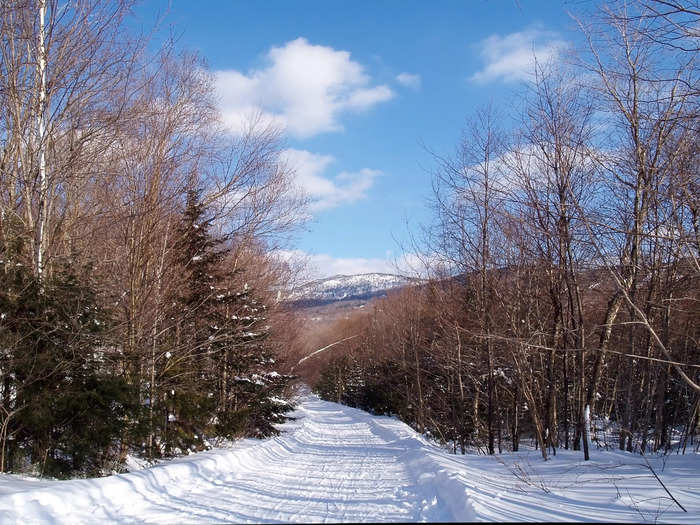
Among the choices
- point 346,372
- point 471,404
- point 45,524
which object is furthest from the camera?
point 346,372

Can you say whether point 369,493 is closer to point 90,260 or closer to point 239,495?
point 239,495

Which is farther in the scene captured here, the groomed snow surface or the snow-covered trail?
the snow-covered trail

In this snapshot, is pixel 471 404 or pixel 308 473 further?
pixel 471 404

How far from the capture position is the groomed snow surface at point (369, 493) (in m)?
6.03

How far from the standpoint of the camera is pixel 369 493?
8.09m

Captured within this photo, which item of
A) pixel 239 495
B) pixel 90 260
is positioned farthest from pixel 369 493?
pixel 90 260

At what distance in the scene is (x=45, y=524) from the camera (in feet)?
18.4

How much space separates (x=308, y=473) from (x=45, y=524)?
18.9 ft

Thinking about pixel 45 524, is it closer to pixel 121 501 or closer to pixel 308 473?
pixel 121 501

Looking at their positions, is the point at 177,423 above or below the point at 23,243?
below

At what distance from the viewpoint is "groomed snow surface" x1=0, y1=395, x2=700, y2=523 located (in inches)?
237

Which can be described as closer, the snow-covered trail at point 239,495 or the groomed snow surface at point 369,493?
the groomed snow surface at point 369,493

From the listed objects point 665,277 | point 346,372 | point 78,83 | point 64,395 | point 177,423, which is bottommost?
point 346,372

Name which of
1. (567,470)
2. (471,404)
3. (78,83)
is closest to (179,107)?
(78,83)
